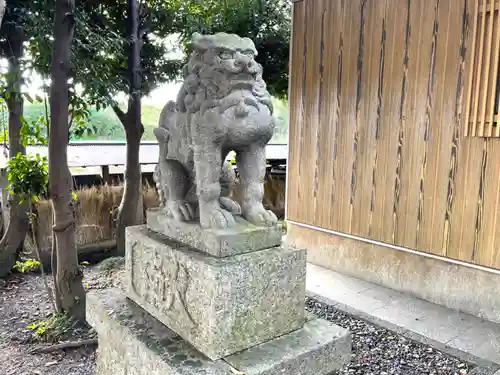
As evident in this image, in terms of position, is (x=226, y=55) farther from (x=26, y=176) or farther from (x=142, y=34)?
(x=142, y=34)

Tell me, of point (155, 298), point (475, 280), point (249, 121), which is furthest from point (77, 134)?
point (475, 280)

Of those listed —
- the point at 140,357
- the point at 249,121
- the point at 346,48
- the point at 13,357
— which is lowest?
the point at 13,357

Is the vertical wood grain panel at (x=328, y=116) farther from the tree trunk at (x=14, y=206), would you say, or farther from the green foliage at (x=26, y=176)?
the tree trunk at (x=14, y=206)

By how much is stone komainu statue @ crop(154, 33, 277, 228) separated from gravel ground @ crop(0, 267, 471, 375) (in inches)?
62.3

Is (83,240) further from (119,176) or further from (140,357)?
(140,357)

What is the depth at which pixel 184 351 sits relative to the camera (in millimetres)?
1552

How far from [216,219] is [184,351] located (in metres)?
0.53

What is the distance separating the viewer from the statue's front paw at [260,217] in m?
1.65

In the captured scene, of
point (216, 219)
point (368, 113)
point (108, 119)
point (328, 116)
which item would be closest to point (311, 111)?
point (328, 116)

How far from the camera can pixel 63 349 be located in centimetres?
312

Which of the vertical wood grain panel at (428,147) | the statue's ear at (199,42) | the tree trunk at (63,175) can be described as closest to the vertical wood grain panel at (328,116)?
the vertical wood grain panel at (428,147)

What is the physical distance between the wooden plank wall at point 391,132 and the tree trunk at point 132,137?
5.85 ft

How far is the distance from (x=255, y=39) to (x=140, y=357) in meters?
4.70

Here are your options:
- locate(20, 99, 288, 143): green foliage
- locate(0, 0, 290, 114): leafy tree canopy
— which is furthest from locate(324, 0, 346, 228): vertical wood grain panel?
locate(0, 0, 290, 114): leafy tree canopy
